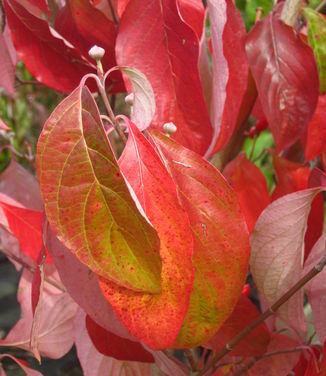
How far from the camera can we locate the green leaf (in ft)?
1.82

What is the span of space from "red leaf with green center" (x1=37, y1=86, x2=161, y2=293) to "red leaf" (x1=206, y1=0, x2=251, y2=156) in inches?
5.0

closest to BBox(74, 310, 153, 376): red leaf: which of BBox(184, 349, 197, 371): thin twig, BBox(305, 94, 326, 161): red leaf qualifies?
BBox(184, 349, 197, 371): thin twig

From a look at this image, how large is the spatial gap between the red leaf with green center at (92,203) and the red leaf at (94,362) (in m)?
0.18

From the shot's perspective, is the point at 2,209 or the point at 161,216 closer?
the point at 161,216

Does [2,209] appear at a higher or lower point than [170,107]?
lower

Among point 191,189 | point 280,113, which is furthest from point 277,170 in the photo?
point 191,189

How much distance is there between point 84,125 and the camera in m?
0.32

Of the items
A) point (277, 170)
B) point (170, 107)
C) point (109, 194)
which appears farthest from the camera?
point (277, 170)

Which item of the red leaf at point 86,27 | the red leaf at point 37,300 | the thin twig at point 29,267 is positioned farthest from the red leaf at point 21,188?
the red leaf at point 37,300

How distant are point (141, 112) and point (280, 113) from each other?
6.7 inches

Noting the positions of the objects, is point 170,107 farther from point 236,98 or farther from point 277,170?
point 277,170

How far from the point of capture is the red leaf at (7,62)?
1.63 feet

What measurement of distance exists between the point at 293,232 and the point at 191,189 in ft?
0.36

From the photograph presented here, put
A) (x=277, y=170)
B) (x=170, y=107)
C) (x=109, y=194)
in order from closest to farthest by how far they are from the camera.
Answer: (x=109, y=194) < (x=170, y=107) < (x=277, y=170)
